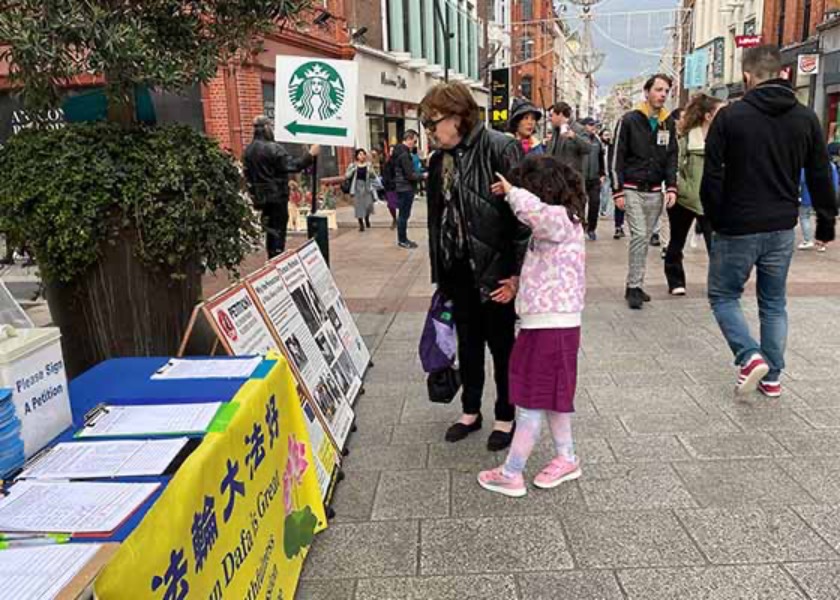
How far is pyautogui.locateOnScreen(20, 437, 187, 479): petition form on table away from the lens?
168 cm

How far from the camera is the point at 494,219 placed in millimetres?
Answer: 3156

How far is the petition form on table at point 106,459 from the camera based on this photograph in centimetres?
168

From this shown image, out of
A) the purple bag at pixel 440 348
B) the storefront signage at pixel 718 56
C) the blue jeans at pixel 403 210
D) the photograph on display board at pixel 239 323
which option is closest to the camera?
the photograph on display board at pixel 239 323

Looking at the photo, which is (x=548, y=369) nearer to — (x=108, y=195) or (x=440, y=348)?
(x=440, y=348)

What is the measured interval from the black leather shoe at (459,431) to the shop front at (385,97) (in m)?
16.0

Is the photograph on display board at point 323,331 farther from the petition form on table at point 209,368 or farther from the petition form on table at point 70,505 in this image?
the petition form on table at point 70,505

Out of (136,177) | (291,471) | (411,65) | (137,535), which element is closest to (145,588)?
(137,535)

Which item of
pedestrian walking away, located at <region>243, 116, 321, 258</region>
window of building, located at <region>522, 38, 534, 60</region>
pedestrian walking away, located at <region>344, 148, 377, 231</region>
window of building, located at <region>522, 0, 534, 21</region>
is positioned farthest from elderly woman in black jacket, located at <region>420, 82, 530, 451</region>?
window of building, located at <region>522, 0, 534, 21</region>

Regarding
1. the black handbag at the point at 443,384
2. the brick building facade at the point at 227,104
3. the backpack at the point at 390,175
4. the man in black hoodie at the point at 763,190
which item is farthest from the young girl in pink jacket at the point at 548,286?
the brick building facade at the point at 227,104

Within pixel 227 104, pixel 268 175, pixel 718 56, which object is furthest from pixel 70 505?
pixel 718 56

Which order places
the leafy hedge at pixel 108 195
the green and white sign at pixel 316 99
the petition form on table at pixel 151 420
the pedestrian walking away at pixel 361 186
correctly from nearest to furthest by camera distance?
the petition form on table at pixel 151 420 → the leafy hedge at pixel 108 195 → the green and white sign at pixel 316 99 → the pedestrian walking away at pixel 361 186

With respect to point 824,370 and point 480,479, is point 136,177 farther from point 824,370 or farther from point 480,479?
point 824,370

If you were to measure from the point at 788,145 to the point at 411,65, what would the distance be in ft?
73.9

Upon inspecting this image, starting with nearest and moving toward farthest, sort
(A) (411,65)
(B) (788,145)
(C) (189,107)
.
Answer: (B) (788,145) → (C) (189,107) → (A) (411,65)
